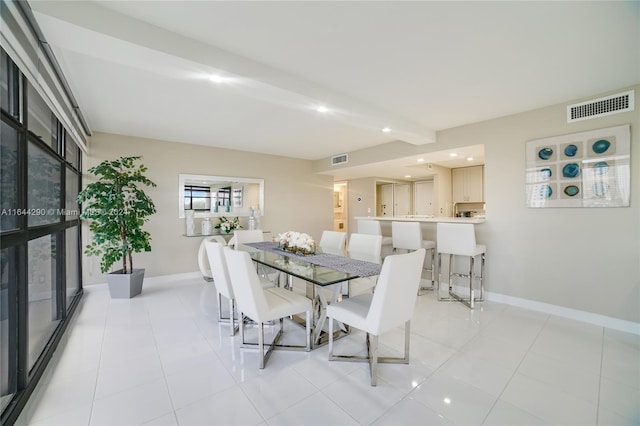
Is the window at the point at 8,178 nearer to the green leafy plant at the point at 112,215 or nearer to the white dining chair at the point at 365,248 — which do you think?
the green leafy plant at the point at 112,215

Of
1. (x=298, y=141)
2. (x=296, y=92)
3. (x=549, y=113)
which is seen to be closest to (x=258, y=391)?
(x=296, y=92)

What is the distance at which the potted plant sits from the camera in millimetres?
3574

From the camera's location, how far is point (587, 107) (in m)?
2.93

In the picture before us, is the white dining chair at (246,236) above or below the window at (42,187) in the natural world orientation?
below

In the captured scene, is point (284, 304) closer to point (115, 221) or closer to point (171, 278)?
point (115, 221)

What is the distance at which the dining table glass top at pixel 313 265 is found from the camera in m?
2.21

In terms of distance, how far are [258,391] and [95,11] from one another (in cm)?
263

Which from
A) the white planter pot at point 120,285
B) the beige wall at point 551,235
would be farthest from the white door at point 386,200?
the white planter pot at point 120,285

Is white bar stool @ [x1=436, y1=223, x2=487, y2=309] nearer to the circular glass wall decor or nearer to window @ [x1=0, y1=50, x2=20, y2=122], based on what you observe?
the circular glass wall decor

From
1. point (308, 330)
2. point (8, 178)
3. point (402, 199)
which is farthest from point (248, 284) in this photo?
point (402, 199)

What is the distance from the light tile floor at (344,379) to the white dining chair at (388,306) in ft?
0.96

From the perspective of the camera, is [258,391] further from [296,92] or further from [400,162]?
[400,162]

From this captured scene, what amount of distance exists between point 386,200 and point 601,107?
19.2 ft

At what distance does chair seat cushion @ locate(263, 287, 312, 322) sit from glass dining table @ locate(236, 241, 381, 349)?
0.17 m
